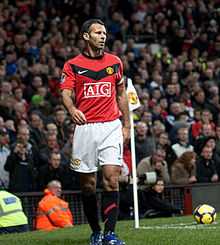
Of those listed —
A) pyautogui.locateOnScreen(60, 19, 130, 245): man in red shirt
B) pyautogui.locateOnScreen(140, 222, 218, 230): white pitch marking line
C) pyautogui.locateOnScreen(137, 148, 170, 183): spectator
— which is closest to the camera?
pyautogui.locateOnScreen(60, 19, 130, 245): man in red shirt

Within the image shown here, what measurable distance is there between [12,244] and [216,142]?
1011cm

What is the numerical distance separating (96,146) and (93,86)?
2.25 feet

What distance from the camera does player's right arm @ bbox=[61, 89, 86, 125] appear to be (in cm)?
1056

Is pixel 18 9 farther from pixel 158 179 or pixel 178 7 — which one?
pixel 158 179

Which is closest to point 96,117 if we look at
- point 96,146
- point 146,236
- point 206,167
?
point 96,146

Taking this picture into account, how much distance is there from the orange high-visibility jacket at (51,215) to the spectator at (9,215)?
1681mm

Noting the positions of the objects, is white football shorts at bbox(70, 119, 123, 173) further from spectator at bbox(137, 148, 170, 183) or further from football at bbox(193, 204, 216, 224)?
spectator at bbox(137, 148, 170, 183)

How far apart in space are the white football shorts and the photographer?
6.31m

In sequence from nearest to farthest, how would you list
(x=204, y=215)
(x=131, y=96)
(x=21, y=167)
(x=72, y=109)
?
(x=72, y=109) < (x=204, y=215) < (x=131, y=96) < (x=21, y=167)

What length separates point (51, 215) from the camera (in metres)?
16.1

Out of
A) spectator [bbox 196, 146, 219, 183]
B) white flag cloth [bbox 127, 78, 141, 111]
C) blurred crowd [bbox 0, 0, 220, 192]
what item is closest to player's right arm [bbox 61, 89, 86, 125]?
white flag cloth [bbox 127, 78, 141, 111]

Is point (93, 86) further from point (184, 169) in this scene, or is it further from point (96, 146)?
point (184, 169)

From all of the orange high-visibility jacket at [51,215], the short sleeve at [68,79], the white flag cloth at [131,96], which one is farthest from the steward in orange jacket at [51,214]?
the short sleeve at [68,79]

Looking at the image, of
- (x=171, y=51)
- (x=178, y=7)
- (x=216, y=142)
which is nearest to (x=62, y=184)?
(x=216, y=142)
